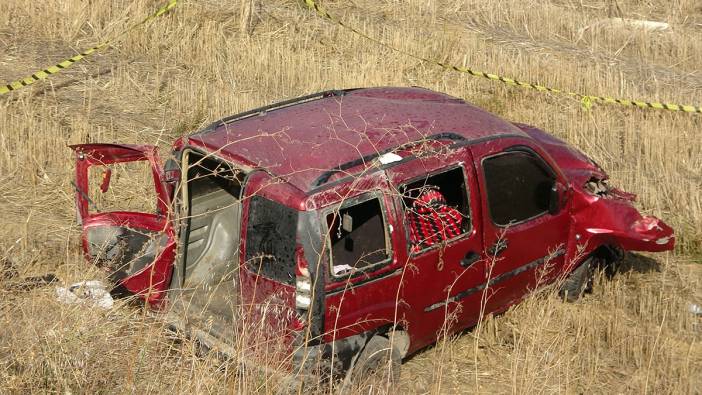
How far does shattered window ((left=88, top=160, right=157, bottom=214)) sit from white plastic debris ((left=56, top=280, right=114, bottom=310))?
2.46 metres

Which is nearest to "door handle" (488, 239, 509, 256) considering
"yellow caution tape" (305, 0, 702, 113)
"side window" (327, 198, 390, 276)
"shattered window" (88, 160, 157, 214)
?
"side window" (327, 198, 390, 276)

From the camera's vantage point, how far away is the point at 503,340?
6750 millimetres

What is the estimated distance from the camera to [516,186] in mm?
6426

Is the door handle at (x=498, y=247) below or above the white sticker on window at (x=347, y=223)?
below

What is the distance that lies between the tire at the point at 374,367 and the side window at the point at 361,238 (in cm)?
50

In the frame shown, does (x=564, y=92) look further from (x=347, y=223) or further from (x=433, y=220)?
(x=347, y=223)

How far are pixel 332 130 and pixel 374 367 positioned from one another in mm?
1525

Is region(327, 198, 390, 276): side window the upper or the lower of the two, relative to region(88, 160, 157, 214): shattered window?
upper

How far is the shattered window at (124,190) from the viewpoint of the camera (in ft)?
27.1

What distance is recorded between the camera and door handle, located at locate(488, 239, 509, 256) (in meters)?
6.21

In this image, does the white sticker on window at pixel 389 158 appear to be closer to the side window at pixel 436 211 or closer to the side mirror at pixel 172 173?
the side window at pixel 436 211

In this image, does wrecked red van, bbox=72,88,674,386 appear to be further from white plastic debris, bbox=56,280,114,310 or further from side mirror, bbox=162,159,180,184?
white plastic debris, bbox=56,280,114,310

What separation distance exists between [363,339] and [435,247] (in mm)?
739

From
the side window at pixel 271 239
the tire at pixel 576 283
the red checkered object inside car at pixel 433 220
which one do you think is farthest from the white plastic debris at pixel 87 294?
the tire at pixel 576 283
